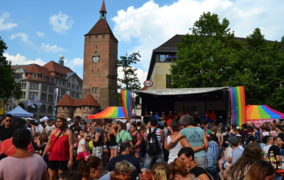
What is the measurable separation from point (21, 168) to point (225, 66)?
25400 mm

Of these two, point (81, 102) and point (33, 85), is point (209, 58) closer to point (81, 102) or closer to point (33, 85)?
point (81, 102)

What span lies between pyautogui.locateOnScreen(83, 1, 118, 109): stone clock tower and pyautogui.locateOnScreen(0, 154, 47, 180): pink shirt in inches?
2370

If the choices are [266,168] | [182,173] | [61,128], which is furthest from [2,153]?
[266,168]

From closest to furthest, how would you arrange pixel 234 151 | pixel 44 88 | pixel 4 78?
pixel 234 151, pixel 4 78, pixel 44 88

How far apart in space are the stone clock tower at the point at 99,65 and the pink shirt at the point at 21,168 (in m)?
60.2

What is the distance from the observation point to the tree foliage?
84.1 feet

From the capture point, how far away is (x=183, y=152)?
389 cm

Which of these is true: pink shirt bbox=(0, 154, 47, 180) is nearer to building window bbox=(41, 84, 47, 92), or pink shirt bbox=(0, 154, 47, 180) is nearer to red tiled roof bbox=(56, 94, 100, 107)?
red tiled roof bbox=(56, 94, 100, 107)

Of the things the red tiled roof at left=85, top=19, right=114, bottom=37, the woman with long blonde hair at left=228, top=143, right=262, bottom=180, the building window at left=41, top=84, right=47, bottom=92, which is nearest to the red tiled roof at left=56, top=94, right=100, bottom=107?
the red tiled roof at left=85, top=19, right=114, bottom=37

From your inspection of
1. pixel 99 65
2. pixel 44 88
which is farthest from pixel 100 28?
pixel 44 88

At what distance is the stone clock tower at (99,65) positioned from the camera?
208 feet

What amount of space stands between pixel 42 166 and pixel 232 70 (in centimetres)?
2534

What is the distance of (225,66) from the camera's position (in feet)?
85.4

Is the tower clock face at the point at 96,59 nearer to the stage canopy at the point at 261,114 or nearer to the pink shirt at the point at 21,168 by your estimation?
the stage canopy at the point at 261,114
